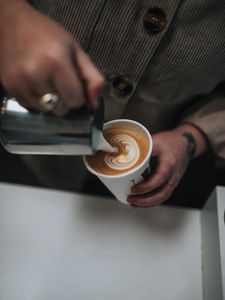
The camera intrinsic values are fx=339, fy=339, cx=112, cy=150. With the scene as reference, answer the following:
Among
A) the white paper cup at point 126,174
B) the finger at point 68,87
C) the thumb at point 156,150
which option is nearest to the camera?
the finger at point 68,87

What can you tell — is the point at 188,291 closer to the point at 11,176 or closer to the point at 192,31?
the point at 192,31

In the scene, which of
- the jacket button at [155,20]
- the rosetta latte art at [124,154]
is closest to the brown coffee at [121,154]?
the rosetta latte art at [124,154]

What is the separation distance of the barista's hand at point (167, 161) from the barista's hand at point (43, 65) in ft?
0.67

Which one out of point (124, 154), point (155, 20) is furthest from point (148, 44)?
point (124, 154)

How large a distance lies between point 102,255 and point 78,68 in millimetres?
359

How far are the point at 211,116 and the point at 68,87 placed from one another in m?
0.34

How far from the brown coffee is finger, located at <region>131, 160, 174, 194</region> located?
41mm

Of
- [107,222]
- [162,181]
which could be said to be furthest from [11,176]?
[162,181]

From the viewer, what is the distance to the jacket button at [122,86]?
46 centimetres

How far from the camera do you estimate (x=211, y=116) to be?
538mm

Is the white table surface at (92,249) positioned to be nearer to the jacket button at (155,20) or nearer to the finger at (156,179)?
the finger at (156,179)

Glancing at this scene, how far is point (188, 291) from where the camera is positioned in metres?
0.53

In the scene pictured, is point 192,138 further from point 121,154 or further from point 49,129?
point 49,129

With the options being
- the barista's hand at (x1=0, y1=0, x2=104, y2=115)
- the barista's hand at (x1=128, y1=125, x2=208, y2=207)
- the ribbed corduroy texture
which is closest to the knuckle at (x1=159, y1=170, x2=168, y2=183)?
the barista's hand at (x1=128, y1=125, x2=208, y2=207)
